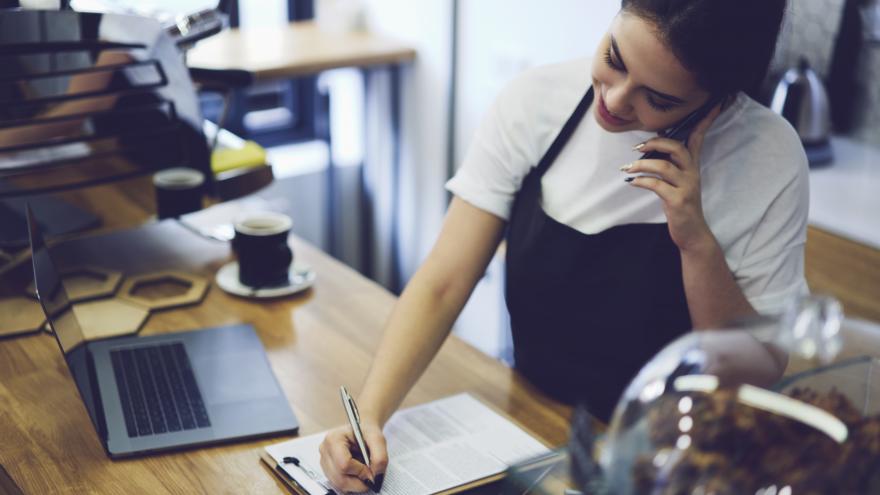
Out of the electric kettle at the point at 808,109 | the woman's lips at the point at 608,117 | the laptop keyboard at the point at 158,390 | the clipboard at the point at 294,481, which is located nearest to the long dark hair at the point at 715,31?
the woman's lips at the point at 608,117

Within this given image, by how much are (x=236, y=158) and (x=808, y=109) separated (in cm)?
128

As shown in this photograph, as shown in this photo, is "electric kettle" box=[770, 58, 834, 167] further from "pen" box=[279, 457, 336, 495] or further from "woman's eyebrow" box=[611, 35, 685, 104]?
Answer: "pen" box=[279, 457, 336, 495]

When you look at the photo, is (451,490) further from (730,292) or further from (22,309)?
(22,309)

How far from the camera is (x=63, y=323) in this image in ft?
3.84

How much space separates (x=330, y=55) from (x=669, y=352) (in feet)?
7.62

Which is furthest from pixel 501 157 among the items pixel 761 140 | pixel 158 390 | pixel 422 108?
pixel 422 108

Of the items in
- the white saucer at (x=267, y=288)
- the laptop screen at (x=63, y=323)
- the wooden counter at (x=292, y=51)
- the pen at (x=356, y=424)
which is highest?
the wooden counter at (x=292, y=51)

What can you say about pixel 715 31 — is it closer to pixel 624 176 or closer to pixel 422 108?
pixel 624 176

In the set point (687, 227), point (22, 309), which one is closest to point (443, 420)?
point (687, 227)

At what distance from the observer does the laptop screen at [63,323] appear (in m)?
1.13

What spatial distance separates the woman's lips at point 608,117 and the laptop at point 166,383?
549 millimetres

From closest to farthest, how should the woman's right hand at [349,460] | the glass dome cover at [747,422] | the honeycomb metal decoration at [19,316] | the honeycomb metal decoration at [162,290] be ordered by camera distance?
the glass dome cover at [747,422]
the woman's right hand at [349,460]
the honeycomb metal decoration at [19,316]
the honeycomb metal decoration at [162,290]

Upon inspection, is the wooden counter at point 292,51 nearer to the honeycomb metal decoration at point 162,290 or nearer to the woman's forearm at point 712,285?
the honeycomb metal decoration at point 162,290

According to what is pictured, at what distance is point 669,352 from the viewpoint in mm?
745
